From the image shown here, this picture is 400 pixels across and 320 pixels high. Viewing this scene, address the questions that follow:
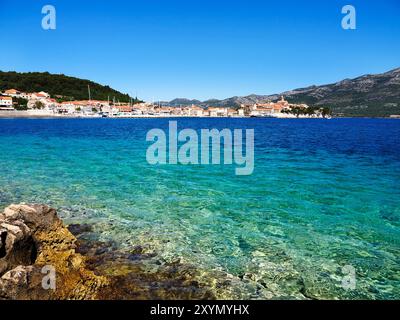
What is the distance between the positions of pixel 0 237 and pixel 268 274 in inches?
218

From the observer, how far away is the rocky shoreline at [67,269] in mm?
5568

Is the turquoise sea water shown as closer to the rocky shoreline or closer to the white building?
the rocky shoreline

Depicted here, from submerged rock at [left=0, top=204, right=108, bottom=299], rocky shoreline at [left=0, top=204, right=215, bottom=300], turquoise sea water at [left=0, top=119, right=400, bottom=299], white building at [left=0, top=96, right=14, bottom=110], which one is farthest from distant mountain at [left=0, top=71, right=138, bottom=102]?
rocky shoreline at [left=0, top=204, right=215, bottom=300]

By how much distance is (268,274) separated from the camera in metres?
7.14

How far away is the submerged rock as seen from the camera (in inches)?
214

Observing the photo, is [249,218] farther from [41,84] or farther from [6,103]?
[41,84]

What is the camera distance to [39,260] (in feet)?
22.4

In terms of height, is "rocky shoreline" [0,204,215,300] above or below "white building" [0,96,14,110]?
below

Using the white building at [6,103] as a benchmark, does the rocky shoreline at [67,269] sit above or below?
below

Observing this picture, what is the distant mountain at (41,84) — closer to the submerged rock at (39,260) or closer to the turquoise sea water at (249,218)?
the turquoise sea water at (249,218)

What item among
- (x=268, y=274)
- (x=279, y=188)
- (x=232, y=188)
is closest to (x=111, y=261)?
(x=268, y=274)

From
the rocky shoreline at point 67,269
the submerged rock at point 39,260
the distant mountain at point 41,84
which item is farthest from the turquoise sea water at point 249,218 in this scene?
the distant mountain at point 41,84

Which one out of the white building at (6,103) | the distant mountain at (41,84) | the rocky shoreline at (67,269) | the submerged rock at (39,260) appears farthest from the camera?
the distant mountain at (41,84)
